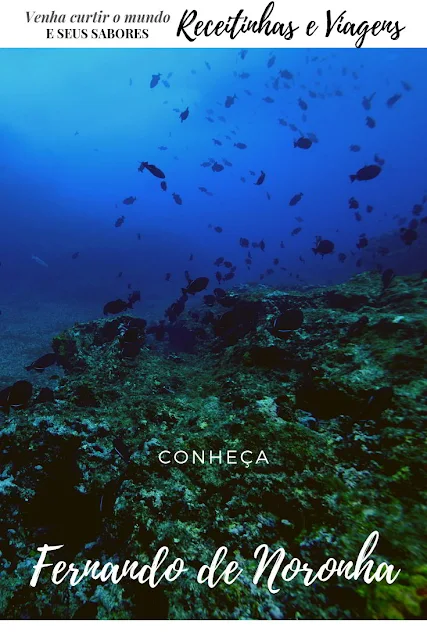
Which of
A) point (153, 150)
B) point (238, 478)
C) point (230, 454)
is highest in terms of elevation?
point (153, 150)

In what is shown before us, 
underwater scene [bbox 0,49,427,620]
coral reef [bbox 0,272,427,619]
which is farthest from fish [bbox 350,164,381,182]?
coral reef [bbox 0,272,427,619]

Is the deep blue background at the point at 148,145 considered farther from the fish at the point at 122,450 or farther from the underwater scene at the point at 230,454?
the fish at the point at 122,450

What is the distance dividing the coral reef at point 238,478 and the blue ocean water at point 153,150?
9880mm

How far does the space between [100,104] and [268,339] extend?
96.8m

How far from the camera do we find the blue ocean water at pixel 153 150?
3166 centimetres

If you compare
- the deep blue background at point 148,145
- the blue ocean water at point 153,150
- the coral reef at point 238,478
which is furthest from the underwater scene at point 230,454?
the deep blue background at point 148,145

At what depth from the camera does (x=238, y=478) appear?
8.89 ft

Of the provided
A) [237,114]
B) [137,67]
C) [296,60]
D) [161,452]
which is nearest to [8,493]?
[161,452]

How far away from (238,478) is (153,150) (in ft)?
438

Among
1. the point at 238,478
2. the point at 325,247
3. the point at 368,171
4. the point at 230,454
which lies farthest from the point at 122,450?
the point at 368,171

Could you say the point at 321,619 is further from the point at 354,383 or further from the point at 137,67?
the point at 137,67

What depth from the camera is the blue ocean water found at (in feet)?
104

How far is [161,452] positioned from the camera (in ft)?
10.0

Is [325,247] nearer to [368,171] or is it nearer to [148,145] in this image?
[368,171]
